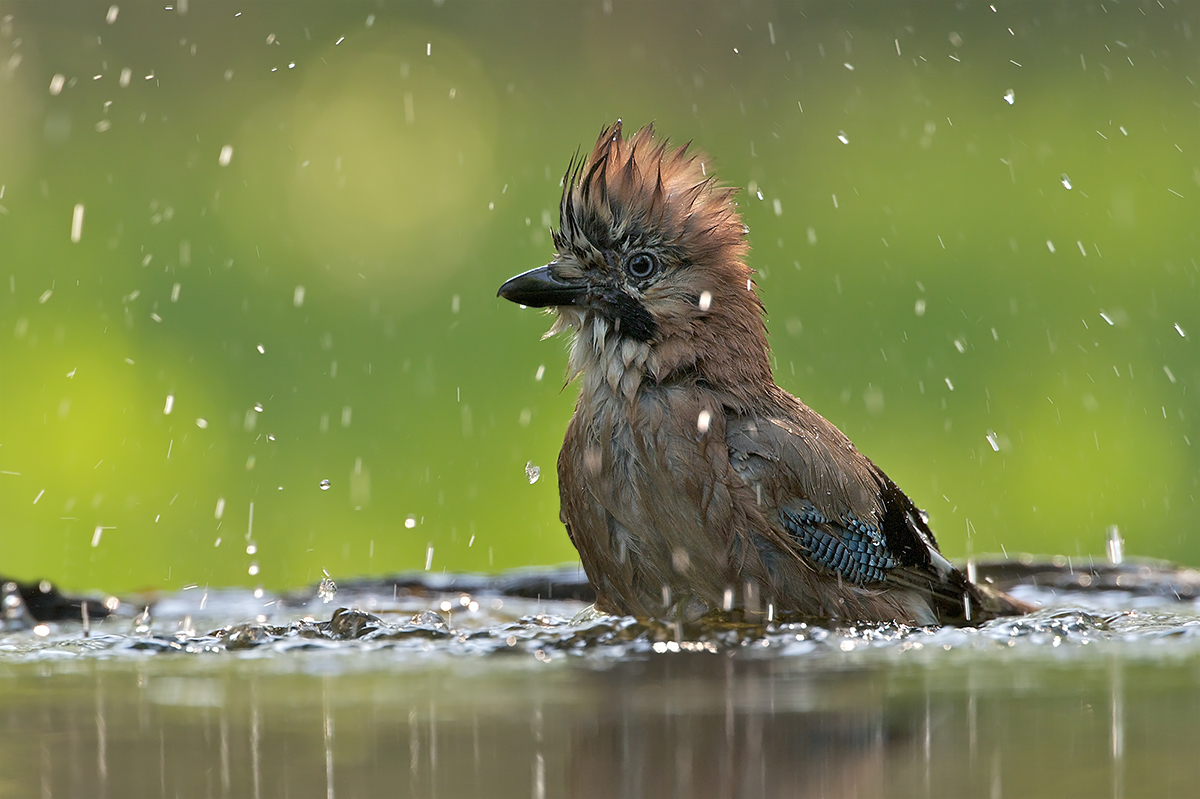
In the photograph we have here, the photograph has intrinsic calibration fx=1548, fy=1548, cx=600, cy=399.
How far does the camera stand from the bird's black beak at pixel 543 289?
196 inches

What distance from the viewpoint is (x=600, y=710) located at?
2592 millimetres

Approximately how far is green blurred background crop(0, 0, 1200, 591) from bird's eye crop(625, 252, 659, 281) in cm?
308

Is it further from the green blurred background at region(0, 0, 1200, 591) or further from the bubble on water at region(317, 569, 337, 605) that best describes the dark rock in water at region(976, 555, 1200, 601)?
the bubble on water at region(317, 569, 337, 605)

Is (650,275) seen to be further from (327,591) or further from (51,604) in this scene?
(51,604)

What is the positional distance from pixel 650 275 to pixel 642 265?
0.14ft

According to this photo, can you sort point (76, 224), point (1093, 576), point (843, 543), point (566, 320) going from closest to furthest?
point (843, 543)
point (566, 320)
point (1093, 576)
point (76, 224)

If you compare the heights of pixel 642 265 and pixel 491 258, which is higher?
pixel 491 258

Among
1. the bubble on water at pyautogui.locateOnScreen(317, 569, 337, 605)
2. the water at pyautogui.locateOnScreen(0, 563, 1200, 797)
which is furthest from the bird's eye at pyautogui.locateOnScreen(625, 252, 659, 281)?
the bubble on water at pyautogui.locateOnScreen(317, 569, 337, 605)

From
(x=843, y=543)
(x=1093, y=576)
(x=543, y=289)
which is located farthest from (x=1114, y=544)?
(x=543, y=289)

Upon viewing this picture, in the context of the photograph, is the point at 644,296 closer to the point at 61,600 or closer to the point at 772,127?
the point at 61,600

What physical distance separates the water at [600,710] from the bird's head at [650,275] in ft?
3.67

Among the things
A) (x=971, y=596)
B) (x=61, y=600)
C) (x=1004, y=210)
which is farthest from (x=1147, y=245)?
(x=61, y=600)

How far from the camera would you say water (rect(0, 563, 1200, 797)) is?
2100 mm

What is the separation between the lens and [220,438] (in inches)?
328
